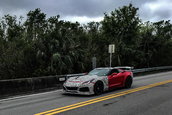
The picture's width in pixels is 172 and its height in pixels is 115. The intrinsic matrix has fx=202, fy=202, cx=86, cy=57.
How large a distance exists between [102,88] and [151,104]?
9.54 feet

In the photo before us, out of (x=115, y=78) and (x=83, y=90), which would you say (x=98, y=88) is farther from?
(x=115, y=78)

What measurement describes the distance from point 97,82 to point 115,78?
1.64 meters

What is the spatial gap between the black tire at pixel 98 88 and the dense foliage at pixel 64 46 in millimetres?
7337

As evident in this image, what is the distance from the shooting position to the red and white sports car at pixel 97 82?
9102 millimetres

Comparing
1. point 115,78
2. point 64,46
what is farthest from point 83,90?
point 64,46

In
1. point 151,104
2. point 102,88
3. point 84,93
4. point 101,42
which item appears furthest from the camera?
point 101,42

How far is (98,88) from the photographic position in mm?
9555

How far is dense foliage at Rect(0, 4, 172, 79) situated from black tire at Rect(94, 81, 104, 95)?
7.34 m

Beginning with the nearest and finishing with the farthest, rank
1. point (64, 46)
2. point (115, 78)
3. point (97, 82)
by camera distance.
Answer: point (97, 82) → point (115, 78) → point (64, 46)

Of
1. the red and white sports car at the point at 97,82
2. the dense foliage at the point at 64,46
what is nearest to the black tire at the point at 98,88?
the red and white sports car at the point at 97,82

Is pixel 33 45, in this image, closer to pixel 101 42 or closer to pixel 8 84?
pixel 8 84

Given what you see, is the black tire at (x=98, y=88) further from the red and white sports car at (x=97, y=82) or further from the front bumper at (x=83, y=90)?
the front bumper at (x=83, y=90)

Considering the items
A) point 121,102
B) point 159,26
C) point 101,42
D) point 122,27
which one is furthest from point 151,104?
point 159,26

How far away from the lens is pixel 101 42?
2423cm
